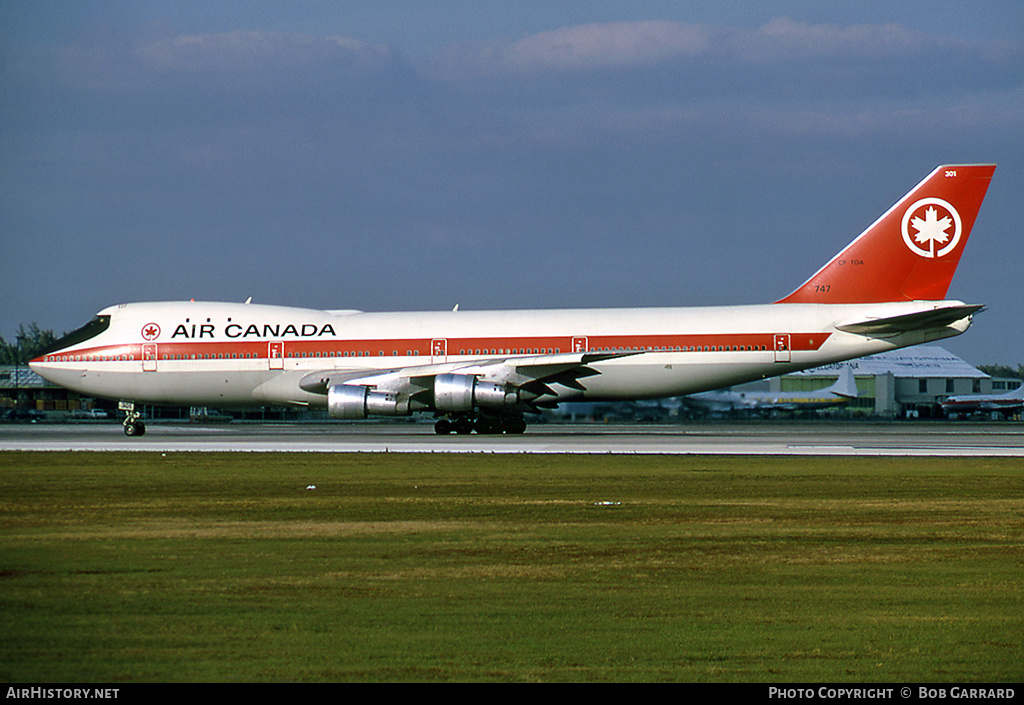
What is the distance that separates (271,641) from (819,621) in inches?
163


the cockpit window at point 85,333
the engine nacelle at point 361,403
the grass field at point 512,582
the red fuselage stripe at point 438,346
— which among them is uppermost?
the cockpit window at point 85,333

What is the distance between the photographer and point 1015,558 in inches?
468

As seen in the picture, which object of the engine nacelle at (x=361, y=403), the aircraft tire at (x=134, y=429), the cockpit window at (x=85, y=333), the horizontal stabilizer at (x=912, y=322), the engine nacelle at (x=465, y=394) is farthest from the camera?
the cockpit window at (x=85, y=333)

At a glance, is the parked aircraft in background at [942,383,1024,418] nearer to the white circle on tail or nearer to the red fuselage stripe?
the white circle on tail

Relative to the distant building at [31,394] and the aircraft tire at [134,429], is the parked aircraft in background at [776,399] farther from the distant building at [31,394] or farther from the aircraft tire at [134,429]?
the distant building at [31,394]

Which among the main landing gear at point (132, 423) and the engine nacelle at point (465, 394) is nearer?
the engine nacelle at point (465, 394)

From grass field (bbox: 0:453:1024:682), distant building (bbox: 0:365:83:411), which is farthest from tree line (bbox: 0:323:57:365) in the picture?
grass field (bbox: 0:453:1024:682)

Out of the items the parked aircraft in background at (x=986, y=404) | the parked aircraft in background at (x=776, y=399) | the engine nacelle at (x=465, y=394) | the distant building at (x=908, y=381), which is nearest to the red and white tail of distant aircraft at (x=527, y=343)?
the engine nacelle at (x=465, y=394)

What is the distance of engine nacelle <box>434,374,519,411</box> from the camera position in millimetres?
37156

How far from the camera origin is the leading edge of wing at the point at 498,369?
124 feet

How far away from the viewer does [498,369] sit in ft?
127

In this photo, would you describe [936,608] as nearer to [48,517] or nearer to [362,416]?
[48,517]

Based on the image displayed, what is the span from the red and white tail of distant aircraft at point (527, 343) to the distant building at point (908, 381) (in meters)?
45.3

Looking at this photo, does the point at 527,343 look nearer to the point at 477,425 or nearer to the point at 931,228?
the point at 477,425
